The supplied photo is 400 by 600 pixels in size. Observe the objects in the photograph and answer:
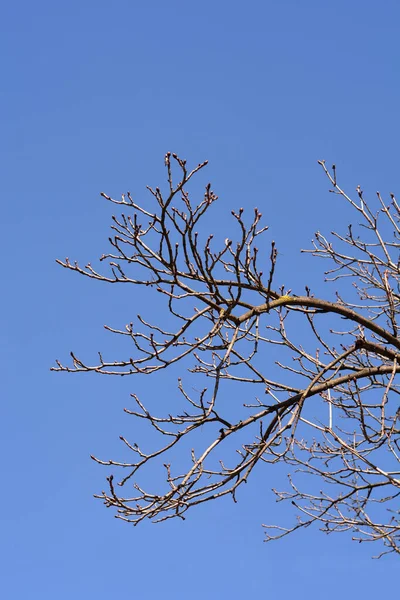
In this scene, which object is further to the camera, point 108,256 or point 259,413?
point 259,413

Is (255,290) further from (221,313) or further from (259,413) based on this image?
(259,413)

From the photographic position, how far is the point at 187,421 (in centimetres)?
410

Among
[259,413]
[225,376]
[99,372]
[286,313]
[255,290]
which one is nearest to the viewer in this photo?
[99,372]

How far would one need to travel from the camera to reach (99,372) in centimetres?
386

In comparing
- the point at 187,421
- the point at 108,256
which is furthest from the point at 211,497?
the point at 108,256

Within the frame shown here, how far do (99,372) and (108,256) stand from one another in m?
0.63

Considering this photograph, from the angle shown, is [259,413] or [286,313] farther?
[286,313]

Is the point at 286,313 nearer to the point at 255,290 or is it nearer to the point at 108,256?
the point at 255,290

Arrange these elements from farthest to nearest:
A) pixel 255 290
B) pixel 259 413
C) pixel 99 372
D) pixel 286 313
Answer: pixel 286 313, pixel 259 413, pixel 255 290, pixel 99 372

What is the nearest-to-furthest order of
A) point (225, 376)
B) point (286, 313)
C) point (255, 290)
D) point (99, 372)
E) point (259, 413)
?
point (99, 372) < point (255, 290) < point (259, 413) < point (225, 376) < point (286, 313)

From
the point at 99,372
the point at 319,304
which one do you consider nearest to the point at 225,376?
the point at 319,304

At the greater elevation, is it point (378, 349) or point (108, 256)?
point (108, 256)

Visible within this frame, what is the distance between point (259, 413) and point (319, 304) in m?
0.75

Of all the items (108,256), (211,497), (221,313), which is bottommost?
(211,497)
